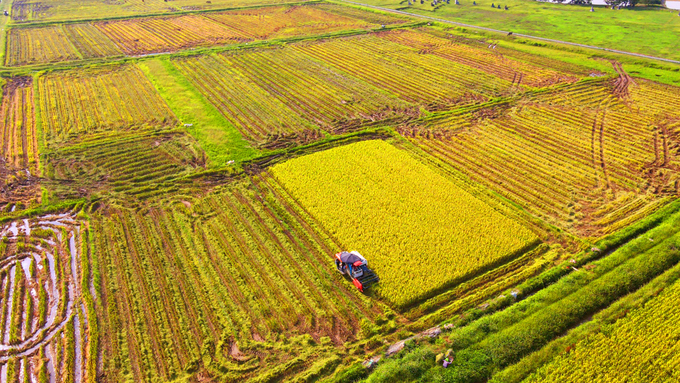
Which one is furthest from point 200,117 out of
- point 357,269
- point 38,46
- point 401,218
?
point 38,46

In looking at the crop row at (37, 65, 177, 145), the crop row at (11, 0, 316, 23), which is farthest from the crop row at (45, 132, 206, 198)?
the crop row at (11, 0, 316, 23)

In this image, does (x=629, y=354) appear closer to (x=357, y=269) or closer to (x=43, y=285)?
(x=357, y=269)

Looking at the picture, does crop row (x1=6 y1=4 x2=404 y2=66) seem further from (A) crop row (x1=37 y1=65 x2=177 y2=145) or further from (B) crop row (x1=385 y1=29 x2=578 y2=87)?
(B) crop row (x1=385 y1=29 x2=578 y2=87)

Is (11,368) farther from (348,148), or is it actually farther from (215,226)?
(348,148)

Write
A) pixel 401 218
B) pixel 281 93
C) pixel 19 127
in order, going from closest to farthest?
1. pixel 401 218
2. pixel 19 127
3. pixel 281 93

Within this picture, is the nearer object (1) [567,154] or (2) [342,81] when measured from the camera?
(1) [567,154]

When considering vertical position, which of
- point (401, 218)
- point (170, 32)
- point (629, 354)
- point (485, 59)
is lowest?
point (629, 354)
